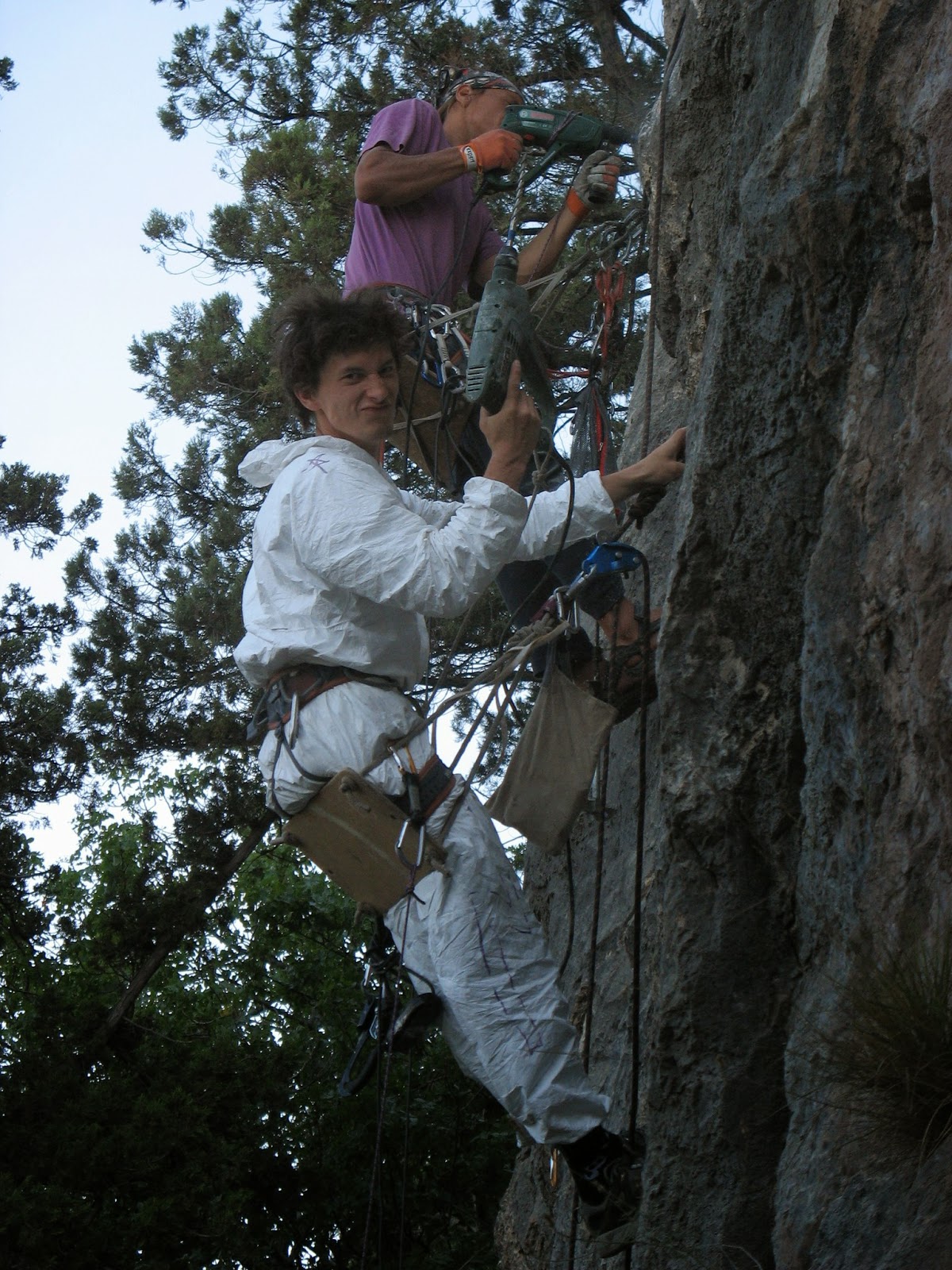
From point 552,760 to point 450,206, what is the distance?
204 cm

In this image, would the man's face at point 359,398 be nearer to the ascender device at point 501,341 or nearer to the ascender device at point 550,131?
the ascender device at point 501,341

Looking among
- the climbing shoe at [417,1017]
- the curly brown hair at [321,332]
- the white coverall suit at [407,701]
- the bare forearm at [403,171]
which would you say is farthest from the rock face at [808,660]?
the bare forearm at [403,171]

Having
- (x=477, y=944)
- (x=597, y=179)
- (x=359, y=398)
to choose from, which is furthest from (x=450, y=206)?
(x=477, y=944)

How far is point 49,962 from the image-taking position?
22.7 ft

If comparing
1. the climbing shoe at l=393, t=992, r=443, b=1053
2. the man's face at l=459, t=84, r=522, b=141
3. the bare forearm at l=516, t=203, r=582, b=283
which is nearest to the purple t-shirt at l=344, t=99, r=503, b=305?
the man's face at l=459, t=84, r=522, b=141

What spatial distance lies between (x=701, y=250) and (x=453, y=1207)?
460cm

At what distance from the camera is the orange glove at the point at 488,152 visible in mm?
4461

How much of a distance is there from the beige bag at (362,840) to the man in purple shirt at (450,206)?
1.23 metres

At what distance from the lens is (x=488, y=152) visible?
447 centimetres

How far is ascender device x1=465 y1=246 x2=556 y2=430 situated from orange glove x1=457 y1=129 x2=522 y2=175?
50 centimetres

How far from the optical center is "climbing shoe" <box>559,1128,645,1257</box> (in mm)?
3010

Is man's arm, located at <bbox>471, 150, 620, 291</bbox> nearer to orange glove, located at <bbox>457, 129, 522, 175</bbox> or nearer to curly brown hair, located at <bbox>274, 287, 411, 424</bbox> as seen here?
orange glove, located at <bbox>457, 129, 522, 175</bbox>

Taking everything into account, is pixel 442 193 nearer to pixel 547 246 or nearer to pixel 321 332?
pixel 547 246

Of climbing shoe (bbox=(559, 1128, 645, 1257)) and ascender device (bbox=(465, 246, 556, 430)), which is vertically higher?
ascender device (bbox=(465, 246, 556, 430))
